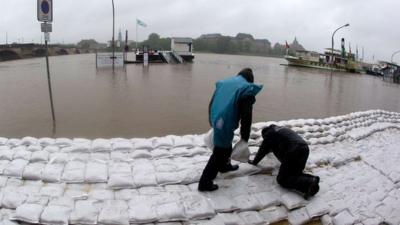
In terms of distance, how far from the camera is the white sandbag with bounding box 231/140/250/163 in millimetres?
3445

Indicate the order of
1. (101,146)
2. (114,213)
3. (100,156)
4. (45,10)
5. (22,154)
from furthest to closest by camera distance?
(45,10) < (101,146) < (100,156) < (22,154) < (114,213)

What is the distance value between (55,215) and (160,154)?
4.80ft

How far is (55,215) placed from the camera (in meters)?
2.79

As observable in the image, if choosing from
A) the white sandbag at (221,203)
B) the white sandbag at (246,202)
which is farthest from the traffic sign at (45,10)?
the white sandbag at (246,202)

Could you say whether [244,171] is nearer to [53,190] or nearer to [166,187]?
[166,187]

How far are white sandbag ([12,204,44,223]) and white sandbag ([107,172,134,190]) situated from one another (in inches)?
24.9

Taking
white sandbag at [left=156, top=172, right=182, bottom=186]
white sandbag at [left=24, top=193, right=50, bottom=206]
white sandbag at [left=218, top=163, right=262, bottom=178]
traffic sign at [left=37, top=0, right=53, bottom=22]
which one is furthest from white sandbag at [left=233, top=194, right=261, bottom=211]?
traffic sign at [left=37, top=0, right=53, bottom=22]

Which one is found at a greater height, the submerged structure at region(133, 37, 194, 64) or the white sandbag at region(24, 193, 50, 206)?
the submerged structure at region(133, 37, 194, 64)

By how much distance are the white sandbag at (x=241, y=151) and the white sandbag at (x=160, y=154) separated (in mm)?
877

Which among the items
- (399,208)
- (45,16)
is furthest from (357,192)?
(45,16)

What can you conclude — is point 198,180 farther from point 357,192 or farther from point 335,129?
point 335,129

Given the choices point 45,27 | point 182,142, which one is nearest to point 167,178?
point 182,142

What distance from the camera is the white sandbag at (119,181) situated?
10.8ft

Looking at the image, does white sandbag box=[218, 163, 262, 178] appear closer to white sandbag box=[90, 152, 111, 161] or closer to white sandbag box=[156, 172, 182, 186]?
white sandbag box=[156, 172, 182, 186]
